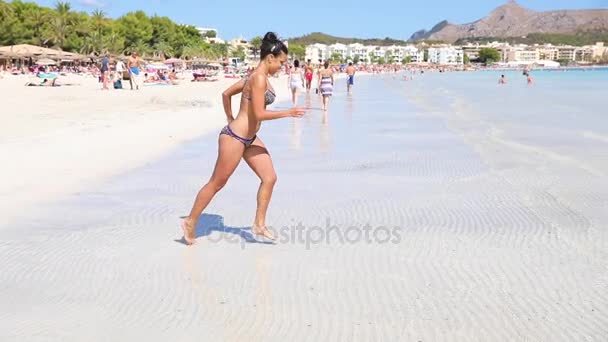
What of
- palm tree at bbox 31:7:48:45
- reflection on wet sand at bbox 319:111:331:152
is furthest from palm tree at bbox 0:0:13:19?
reflection on wet sand at bbox 319:111:331:152

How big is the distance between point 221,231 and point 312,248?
2.57 ft

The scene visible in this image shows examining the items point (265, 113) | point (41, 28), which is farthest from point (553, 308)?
point (41, 28)

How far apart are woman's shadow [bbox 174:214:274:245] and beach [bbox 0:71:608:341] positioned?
28 millimetres

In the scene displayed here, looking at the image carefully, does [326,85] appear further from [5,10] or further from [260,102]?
[5,10]

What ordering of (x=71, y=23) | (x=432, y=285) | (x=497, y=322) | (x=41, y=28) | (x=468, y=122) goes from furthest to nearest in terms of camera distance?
1. (x=71, y=23)
2. (x=41, y=28)
3. (x=468, y=122)
4. (x=432, y=285)
5. (x=497, y=322)

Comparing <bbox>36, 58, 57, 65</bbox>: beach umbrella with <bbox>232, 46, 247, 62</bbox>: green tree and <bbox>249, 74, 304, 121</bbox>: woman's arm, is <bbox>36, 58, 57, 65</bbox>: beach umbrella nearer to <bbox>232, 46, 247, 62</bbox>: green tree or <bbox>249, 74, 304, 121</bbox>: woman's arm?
<bbox>249, 74, 304, 121</bbox>: woman's arm

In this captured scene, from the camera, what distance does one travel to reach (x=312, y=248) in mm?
4152

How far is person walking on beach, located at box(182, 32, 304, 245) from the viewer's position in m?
3.85

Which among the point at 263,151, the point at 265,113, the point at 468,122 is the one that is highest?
the point at 265,113

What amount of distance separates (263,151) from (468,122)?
10.5 m

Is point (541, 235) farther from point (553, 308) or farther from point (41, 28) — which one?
point (41, 28)

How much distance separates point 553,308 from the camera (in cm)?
313

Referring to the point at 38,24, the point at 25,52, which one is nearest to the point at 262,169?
the point at 25,52

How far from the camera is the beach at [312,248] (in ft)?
9.75
